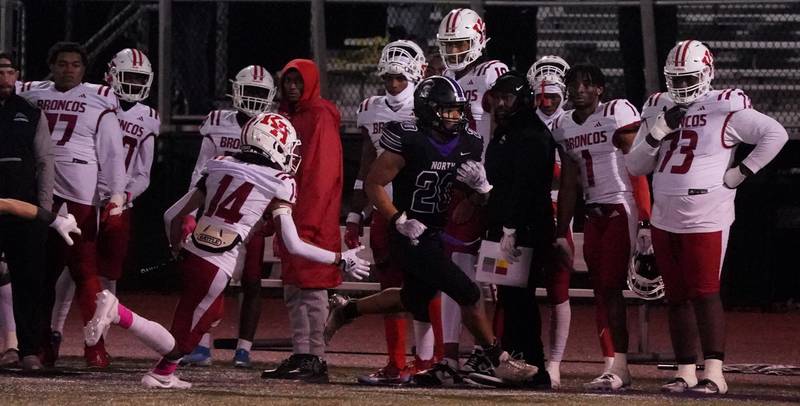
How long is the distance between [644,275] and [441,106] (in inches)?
58.3

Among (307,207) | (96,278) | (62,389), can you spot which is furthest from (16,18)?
(62,389)

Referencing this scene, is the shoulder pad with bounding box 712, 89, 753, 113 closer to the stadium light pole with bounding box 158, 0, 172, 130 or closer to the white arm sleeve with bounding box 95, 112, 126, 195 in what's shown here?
the white arm sleeve with bounding box 95, 112, 126, 195

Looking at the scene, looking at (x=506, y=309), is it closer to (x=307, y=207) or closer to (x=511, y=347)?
(x=511, y=347)

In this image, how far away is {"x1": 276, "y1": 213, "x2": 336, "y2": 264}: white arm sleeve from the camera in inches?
290

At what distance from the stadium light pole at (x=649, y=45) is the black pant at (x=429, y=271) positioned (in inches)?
232

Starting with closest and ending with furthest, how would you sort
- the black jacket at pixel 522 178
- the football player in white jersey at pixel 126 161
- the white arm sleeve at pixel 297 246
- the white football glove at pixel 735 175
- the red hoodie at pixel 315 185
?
the white arm sleeve at pixel 297 246
the white football glove at pixel 735 175
the black jacket at pixel 522 178
the red hoodie at pixel 315 185
the football player in white jersey at pixel 126 161

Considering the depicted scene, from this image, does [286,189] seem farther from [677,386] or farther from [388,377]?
[677,386]

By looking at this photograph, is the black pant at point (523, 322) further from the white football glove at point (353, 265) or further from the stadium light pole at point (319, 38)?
the stadium light pole at point (319, 38)

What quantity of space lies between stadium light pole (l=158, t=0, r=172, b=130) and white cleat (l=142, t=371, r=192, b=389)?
21.5 feet

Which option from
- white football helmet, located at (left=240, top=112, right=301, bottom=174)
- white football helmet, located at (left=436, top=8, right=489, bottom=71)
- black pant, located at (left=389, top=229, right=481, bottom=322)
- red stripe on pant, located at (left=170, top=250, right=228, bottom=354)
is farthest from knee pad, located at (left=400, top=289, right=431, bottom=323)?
white football helmet, located at (left=436, top=8, right=489, bottom=71)

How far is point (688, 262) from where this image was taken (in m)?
7.80

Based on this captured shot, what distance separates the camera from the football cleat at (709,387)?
762cm

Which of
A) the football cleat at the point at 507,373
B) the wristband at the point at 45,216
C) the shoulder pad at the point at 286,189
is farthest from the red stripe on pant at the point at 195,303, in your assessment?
the football cleat at the point at 507,373

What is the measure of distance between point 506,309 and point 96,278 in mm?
2389
